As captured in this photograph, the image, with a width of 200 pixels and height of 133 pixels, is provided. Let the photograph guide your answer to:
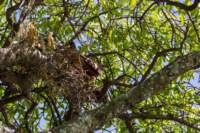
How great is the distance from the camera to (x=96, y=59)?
5.58 meters

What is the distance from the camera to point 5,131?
3.39 metres

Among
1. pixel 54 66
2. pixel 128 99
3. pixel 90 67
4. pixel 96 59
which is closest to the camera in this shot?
pixel 128 99

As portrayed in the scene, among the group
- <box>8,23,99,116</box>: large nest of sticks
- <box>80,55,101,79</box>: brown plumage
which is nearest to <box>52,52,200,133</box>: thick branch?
<box>8,23,99,116</box>: large nest of sticks

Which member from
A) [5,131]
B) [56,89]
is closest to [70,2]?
[56,89]

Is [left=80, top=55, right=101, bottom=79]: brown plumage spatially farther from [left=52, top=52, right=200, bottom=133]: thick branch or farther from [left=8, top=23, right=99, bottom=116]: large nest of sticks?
[left=52, top=52, right=200, bottom=133]: thick branch

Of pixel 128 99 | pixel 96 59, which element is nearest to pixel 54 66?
pixel 128 99

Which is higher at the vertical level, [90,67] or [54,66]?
[90,67]

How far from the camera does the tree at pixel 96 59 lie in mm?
4133

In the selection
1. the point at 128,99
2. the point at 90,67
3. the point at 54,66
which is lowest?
the point at 128,99

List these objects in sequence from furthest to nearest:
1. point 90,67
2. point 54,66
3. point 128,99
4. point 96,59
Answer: point 96,59
point 90,67
point 54,66
point 128,99

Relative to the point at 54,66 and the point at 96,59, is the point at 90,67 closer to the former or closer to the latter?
the point at 54,66

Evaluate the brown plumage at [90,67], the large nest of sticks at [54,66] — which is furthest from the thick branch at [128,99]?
the brown plumage at [90,67]

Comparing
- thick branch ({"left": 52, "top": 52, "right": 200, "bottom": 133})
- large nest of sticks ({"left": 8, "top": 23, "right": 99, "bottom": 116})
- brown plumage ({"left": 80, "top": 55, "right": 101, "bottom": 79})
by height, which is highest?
brown plumage ({"left": 80, "top": 55, "right": 101, "bottom": 79})

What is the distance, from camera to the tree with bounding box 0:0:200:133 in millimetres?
4133
